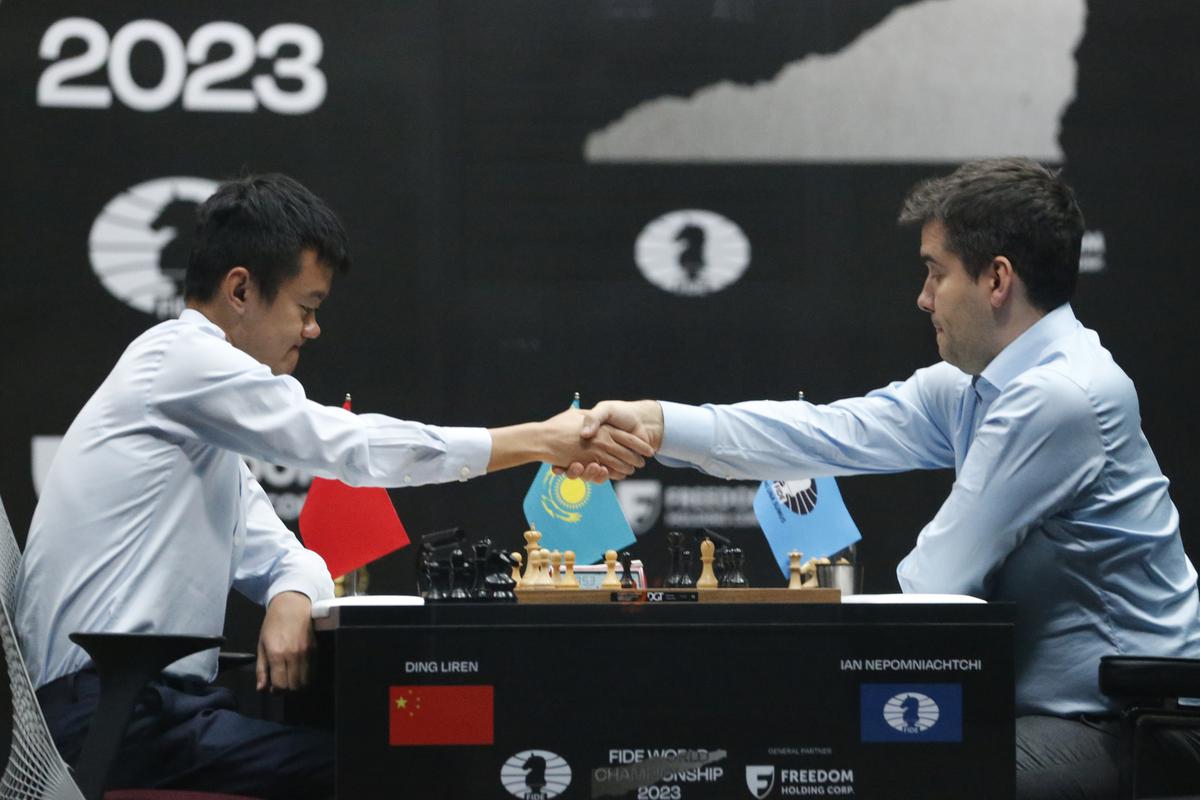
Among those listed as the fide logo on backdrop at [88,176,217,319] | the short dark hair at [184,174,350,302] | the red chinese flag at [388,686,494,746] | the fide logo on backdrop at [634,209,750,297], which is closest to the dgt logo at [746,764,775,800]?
the red chinese flag at [388,686,494,746]

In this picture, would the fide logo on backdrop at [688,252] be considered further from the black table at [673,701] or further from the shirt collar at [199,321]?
the black table at [673,701]

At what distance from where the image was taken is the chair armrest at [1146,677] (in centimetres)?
216

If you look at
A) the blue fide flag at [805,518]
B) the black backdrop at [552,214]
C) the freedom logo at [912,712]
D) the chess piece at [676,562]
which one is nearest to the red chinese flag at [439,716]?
the freedom logo at [912,712]

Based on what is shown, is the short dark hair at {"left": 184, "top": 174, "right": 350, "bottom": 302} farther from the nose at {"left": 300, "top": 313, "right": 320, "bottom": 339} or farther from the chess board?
the chess board

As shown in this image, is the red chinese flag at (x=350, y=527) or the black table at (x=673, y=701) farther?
the red chinese flag at (x=350, y=527)

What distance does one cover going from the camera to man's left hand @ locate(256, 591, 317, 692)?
2.37 meters

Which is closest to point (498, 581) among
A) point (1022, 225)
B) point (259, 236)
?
point (259, 236)

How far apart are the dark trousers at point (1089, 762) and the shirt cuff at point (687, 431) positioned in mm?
985

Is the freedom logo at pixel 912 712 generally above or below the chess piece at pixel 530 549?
below

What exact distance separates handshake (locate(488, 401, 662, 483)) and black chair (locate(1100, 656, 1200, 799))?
1.12 m

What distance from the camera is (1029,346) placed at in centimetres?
276

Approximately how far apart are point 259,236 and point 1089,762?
1829 mm

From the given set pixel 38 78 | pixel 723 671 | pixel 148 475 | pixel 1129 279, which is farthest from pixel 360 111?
pixel 723 671

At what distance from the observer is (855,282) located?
448cm
